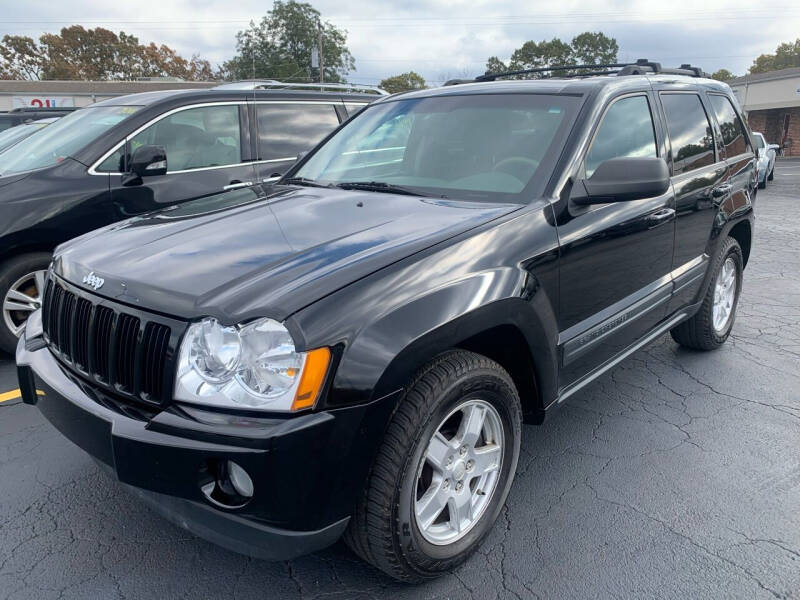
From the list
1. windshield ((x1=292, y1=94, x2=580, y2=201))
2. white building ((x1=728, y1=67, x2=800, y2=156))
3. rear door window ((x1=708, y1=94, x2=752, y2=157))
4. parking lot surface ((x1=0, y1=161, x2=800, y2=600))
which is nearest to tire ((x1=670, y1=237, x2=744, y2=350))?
parking lot surface ((x1=0, y1=161, x2=800, y2=600))

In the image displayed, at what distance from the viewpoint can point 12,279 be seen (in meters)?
4.32

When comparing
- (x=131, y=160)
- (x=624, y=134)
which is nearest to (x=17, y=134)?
(x=131, y=160)

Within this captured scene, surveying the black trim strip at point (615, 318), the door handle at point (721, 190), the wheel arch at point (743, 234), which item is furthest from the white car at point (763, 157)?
the black trim strip at point (615, 318)

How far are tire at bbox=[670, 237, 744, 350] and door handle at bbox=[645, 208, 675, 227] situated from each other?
99 cm

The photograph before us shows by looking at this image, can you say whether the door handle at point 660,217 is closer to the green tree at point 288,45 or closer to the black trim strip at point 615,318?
the black trim strip at point 615,318

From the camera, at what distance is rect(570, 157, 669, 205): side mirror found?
8.98 ft

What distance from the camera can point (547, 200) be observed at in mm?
2727

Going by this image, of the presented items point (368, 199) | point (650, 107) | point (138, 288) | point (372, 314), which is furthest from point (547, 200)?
point (138, 288)

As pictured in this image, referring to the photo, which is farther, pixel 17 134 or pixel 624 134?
pixel 17 134

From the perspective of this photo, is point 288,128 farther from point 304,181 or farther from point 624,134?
point 624,134

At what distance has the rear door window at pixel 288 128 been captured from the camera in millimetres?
5766

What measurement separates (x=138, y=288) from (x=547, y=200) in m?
1.68

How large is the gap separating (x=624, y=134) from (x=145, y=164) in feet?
11.0

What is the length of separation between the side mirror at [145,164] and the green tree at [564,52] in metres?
77.5
